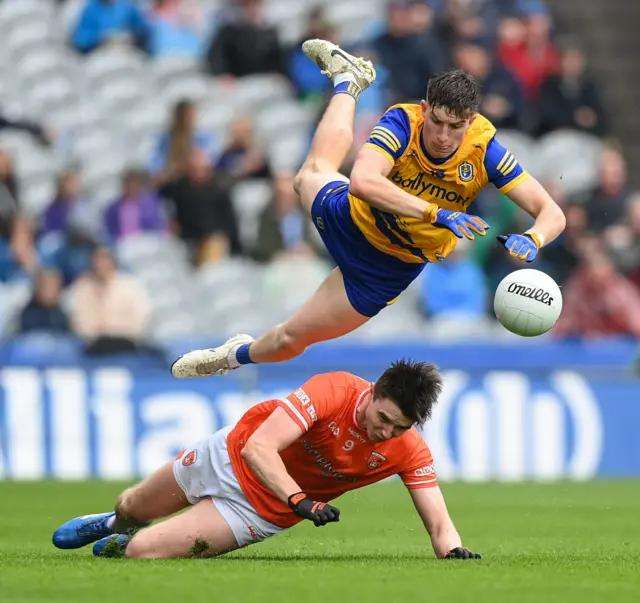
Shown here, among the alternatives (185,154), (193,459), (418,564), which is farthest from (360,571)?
(185,154)

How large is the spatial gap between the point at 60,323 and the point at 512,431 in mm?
5126

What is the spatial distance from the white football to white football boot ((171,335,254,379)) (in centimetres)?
240

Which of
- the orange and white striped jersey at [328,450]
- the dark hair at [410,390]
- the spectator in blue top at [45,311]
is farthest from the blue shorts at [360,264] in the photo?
the spectator in blue top at [45,311]

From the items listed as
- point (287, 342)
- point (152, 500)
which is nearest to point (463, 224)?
point (287, 342)

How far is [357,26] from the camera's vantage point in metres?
20.1

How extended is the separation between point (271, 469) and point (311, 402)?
0.45 m

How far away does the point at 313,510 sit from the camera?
7145mm

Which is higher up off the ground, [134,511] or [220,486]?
[220,486]

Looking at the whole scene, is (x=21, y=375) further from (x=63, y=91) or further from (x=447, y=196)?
(x=447, y=196)

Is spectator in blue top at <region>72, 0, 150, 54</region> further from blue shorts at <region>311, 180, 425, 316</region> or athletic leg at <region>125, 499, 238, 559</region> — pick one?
athletic leg at <region>125, 499, 238, 559</region>

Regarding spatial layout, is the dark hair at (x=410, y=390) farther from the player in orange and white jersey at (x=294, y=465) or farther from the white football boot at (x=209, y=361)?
the white football boot at (x=209, y=361)

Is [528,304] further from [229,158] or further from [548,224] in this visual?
[229,158]

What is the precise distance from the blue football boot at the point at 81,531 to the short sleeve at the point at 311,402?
157 centimetres

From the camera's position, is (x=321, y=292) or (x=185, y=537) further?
(x=321, y=292)
